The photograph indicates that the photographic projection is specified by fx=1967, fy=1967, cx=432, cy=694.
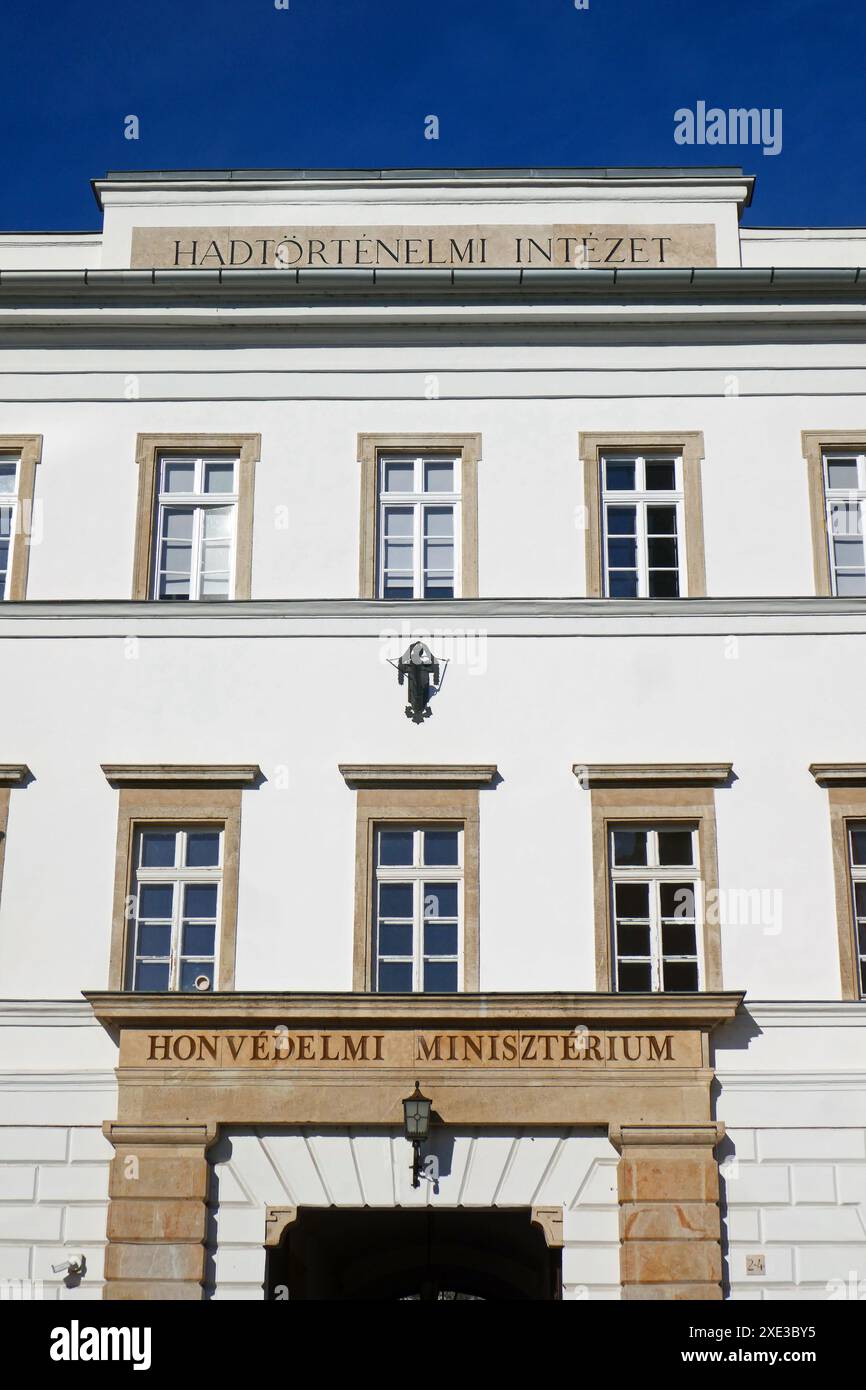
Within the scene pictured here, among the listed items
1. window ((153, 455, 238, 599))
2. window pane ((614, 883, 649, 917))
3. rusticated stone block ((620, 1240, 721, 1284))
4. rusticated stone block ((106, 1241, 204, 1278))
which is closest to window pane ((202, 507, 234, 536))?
window ((153, 455, 238, 599))

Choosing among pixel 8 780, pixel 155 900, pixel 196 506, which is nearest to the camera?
pixel 155 900

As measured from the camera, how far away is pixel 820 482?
17.4 meters

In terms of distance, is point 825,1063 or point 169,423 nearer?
point 825,1063

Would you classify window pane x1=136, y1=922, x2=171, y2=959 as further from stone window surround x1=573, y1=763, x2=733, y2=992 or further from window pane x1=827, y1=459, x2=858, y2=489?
window pane x1=827, y1=459, x2=858, y2=489

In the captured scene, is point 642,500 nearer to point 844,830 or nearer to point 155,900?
point 844,830

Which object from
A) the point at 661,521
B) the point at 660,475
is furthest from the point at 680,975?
the point at 660,475

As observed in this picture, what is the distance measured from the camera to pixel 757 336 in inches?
708

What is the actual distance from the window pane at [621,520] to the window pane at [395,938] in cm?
401

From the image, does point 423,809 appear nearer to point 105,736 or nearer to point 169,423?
point 105,736

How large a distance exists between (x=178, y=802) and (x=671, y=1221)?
523 centimetres

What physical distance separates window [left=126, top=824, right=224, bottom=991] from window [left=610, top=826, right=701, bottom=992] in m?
3.32

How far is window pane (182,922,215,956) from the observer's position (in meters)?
16.2
